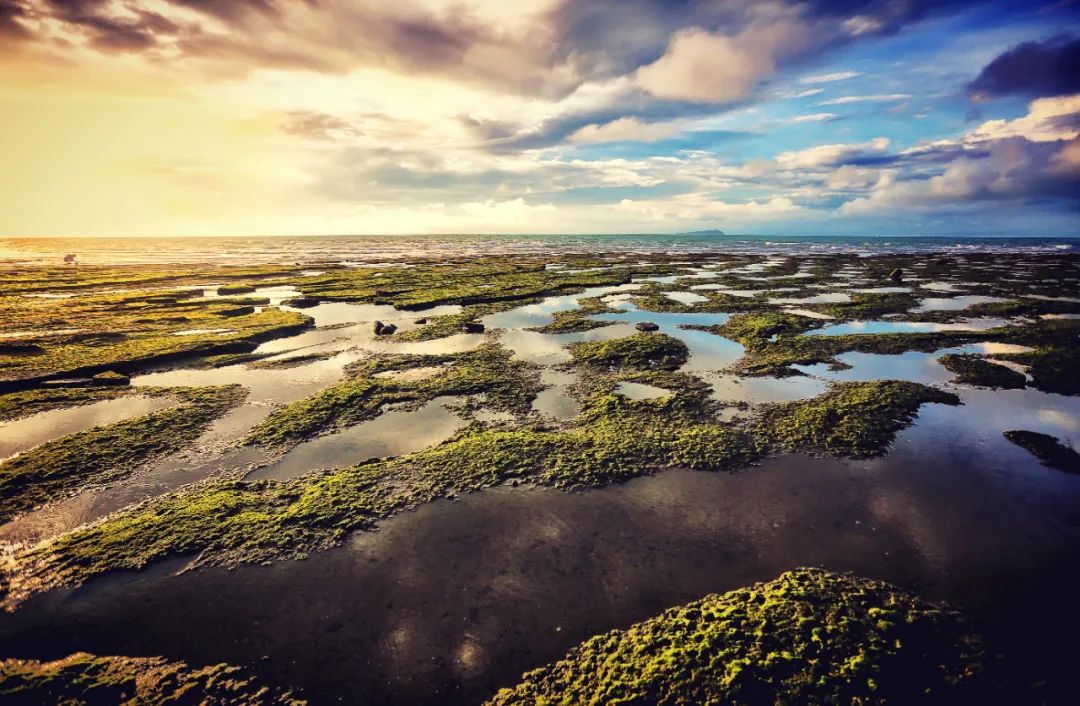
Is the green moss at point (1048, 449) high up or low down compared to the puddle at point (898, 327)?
down

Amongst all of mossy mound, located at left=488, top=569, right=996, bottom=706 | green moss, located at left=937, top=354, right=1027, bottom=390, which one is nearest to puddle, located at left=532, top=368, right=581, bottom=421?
mossy mound, located at left=488, top=569, right=996, bottom=706

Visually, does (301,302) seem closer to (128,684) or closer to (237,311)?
(237,311)

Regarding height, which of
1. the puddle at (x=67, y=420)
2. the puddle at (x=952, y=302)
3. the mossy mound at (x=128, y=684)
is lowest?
the mossy mound at (x=128, y=684)

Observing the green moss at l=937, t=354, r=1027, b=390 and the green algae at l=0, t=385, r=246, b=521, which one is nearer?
the green algae at l=0, t=385, r=246, b=521

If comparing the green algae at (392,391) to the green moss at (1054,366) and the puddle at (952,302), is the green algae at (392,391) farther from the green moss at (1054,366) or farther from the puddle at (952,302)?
the puddle at (952,302)

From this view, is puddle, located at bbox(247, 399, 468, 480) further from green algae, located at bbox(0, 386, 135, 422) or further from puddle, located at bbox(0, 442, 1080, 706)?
green algae, located at bbox(0, 386, 135, 422)

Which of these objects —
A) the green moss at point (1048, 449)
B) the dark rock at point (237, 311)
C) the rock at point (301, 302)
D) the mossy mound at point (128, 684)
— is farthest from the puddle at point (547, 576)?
the rock at point (301, 302)

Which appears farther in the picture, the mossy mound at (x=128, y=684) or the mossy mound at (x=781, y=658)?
the mossy mound at (x=128, y=684)
